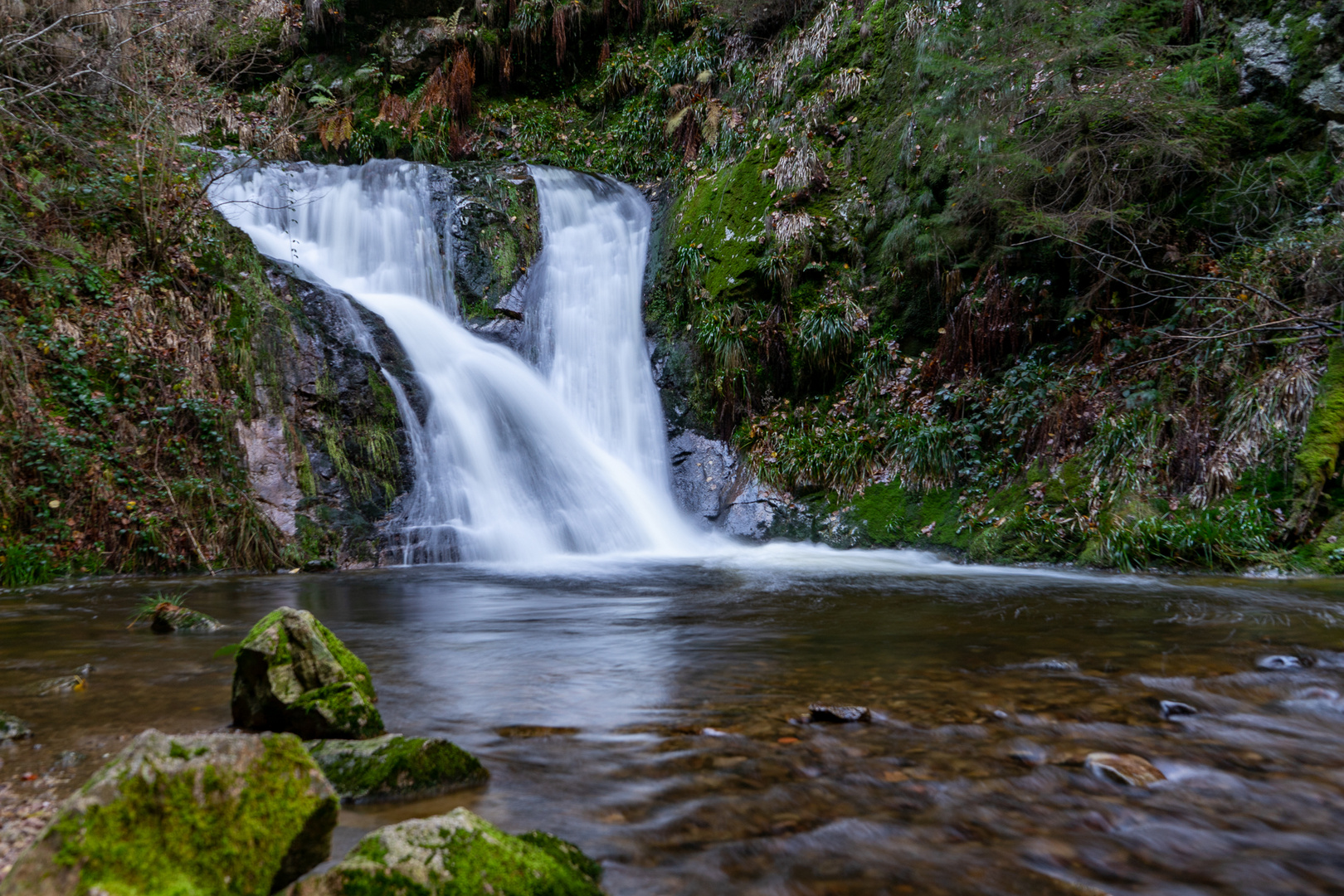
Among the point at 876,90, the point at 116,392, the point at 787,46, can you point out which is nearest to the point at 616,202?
the point at 787,46

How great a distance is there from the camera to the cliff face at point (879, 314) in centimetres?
715

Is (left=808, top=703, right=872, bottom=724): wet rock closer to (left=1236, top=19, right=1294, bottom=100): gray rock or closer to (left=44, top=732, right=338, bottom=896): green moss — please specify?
(left=44, top=732, right=338, bottom=896): green moss

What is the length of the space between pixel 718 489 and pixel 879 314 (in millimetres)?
3561

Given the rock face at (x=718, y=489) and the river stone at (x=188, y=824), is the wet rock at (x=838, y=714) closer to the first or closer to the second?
the river stone at (x=188, y=824)

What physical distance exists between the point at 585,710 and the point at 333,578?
556 centimetres

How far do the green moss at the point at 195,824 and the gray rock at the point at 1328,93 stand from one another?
34.6ft

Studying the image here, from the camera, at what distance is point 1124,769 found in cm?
215

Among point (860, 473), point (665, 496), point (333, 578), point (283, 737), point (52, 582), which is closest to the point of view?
point (283, 737)

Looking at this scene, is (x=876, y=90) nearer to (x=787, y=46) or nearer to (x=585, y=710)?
(x=787, y=46)

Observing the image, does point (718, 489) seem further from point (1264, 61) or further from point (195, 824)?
point (195, 824)

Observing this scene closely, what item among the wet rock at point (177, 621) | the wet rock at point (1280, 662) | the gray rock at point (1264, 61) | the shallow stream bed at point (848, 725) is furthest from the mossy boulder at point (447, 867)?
the gray rock at point (1264, 61)

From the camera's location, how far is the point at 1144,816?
74.8 inches

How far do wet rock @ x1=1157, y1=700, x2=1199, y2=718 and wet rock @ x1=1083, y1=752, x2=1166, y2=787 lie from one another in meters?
0.56

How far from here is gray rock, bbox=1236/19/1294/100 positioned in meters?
7.94
